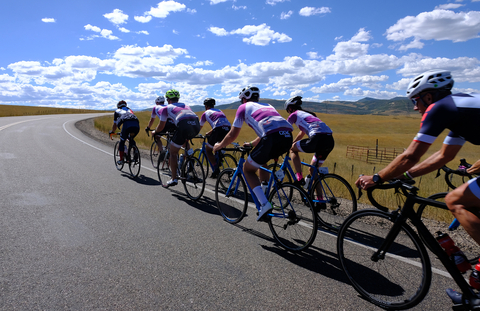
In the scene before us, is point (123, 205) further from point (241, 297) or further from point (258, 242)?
point (241, 297)

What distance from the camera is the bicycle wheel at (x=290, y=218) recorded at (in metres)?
4.20

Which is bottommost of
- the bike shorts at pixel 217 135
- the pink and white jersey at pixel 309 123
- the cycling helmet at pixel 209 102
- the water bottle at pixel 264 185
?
the water bottle at pixel 264 185

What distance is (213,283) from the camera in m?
3.20

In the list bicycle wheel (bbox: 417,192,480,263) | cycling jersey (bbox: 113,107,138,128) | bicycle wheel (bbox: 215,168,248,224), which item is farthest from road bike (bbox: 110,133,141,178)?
bicycle wheel (bbox: 417,192,480,263)

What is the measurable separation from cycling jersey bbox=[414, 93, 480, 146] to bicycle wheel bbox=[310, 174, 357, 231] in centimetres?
262

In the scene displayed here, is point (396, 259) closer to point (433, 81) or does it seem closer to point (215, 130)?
point (433, 81)

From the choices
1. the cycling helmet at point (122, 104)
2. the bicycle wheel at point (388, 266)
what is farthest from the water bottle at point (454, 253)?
the cycling helmet at point (122, 104)

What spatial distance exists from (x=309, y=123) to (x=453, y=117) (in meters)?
3.05

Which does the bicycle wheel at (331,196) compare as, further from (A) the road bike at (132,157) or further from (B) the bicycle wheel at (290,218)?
(A) the road bike at (132,157)

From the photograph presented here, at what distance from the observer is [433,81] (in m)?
2.82

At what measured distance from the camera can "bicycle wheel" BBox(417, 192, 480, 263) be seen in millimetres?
3795

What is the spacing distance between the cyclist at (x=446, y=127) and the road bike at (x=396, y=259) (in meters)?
0.16

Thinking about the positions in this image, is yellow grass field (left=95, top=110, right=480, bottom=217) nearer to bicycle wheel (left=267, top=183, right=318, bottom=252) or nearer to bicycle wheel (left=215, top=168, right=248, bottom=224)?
bicycle wheel (left=267, top=183, right=318, bottom=252)

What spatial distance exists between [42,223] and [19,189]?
2.60 metres
